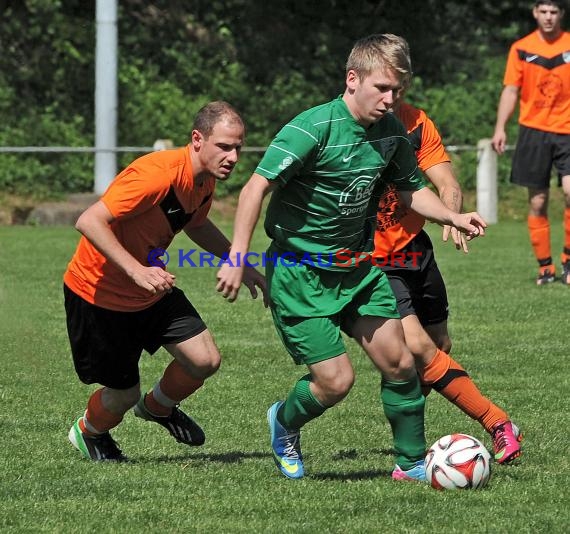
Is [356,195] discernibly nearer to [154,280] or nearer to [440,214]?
[440,214]

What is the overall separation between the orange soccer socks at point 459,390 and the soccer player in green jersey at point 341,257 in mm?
518

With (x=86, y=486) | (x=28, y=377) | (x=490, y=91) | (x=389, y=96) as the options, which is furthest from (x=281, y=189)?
(x=490, y=91)

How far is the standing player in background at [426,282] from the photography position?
568 centimetres

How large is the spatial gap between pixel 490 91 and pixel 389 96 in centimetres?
1627

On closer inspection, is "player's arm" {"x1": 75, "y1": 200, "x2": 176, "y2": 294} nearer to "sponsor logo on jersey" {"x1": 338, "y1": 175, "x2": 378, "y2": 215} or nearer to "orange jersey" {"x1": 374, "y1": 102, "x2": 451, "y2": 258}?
"sponsor logo on jersey" {"x1": 338, "y1": 175, "x2": 378, "y2": 215}

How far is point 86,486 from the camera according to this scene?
5090 mm

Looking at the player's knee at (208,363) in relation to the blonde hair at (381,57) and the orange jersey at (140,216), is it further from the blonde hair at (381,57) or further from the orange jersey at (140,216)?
the blonde hair at (381,57)

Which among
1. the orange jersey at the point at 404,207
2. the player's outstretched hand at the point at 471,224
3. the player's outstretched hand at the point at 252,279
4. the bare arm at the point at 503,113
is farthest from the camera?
the bare arm at the point at 503,113

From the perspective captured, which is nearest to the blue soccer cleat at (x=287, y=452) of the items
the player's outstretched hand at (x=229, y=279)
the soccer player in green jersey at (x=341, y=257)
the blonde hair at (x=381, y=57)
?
the soccer player in green jersey at (x=341, y=257)

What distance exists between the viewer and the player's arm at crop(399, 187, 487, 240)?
524 cm

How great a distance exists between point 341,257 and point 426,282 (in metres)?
0.92

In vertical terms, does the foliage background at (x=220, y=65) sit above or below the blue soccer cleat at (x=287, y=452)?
below

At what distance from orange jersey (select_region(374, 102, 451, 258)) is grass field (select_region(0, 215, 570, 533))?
2.99 ft

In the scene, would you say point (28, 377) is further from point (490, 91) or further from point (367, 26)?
point (367, 26)
